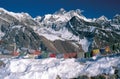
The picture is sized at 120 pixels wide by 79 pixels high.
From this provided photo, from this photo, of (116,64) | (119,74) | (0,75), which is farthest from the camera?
(0,75)

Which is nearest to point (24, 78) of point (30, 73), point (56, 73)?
point (30, 73)

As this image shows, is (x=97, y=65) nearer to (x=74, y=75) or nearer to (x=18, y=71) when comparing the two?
(x=74, y=75)

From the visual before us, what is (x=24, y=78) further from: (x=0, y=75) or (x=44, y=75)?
(x=0, y=75)

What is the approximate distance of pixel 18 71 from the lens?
10625cm

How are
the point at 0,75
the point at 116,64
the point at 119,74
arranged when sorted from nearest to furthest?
the point at 119,74 → the point at 116,64 → the point at 0,75

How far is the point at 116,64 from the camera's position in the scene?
9675cm

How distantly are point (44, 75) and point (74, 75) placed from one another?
7826mm

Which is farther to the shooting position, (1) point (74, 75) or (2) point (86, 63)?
(2) point (86, 63)

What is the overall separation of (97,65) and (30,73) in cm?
1796

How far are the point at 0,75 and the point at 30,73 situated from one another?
12.3 metres

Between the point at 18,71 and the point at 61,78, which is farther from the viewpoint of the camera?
the point at 18,71

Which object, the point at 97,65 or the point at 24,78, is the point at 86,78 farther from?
the point at 24,78

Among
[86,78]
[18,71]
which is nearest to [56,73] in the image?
[86,78]

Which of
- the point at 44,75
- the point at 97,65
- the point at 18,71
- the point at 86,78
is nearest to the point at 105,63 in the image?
the point at 97,65
